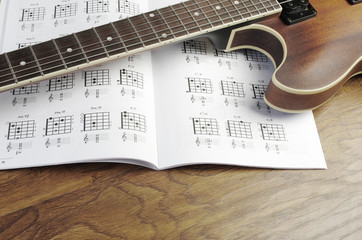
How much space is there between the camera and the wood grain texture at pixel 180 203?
22.7 inches

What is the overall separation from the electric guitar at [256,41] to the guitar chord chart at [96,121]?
0.08 metres

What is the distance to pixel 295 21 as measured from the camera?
28.7 inches

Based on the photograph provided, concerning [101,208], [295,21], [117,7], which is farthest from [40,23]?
[295,21]

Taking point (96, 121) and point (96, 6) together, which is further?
point (96, 6)

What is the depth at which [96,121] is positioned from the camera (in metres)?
0.63

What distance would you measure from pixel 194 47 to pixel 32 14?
0.33 meters

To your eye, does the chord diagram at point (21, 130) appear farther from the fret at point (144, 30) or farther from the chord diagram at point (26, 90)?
the fret at point (144, 30)

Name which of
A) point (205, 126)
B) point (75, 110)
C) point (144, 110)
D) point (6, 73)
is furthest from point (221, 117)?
point (6, 73)

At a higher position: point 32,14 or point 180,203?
point 32,14

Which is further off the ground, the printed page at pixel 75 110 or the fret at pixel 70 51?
the fret at pixel 70 51

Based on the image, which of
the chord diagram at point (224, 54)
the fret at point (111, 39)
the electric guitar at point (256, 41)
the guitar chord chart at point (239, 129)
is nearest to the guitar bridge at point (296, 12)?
the electric guitar at point (256, 41)

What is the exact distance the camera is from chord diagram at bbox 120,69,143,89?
2.22 feet

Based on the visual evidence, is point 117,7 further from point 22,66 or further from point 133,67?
point 22,66

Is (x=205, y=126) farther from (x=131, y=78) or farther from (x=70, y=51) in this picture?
(x=70, y=51)
